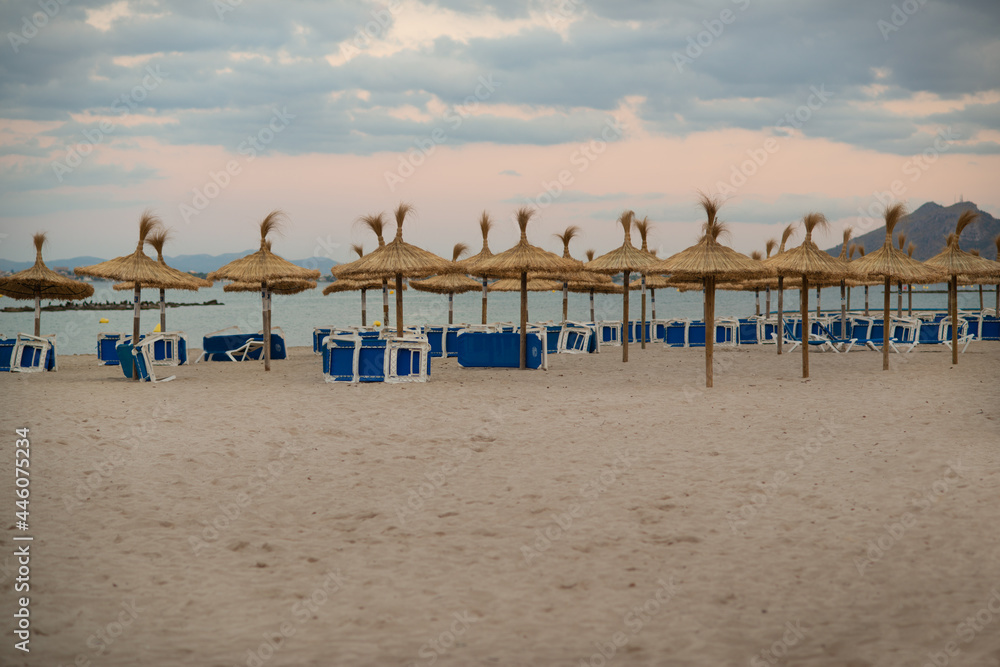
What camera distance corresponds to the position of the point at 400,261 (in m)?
13.4

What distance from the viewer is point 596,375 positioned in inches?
522

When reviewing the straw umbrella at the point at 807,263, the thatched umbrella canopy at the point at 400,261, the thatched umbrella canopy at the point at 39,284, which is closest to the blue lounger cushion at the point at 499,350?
the thatched umbrella canopy at the point at 400,261

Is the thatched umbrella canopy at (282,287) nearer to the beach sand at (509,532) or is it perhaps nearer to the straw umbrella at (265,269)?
the straw umbrella at (265,269)

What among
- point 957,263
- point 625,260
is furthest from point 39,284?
→ point 957,263

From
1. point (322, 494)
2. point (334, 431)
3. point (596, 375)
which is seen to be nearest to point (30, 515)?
point (322, 494)

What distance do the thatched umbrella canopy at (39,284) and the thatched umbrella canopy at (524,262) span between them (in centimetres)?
957

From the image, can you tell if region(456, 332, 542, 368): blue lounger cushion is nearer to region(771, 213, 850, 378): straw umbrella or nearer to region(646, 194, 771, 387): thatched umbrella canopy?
region(646, 194, 771, 387): thatched umbrella canopy

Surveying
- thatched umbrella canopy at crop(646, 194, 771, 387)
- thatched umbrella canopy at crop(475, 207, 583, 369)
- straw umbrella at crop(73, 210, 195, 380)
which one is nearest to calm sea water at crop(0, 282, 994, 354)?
straw umbrella at crop(73, 210, 195, 380)

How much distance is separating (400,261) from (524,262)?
7.37 ft

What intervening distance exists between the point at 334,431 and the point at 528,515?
3356 mm

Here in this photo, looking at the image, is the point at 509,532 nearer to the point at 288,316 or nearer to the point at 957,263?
the point at 957,263

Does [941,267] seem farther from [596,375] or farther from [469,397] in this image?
[469,397]

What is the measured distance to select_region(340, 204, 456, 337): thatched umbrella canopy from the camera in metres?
13.4

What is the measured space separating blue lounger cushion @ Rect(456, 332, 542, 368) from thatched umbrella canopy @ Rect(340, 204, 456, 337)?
145 cm
